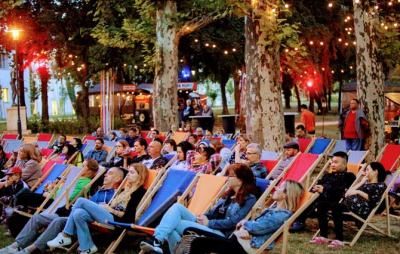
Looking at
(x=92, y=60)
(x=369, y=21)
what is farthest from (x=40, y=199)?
(x=92, y=60)

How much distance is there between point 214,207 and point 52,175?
340 cm

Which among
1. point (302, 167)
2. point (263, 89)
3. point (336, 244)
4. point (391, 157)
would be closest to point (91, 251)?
point (336, 244)

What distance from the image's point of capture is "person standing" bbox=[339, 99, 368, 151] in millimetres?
11977

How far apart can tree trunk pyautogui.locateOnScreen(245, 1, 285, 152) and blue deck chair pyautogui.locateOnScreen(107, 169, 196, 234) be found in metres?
5.11

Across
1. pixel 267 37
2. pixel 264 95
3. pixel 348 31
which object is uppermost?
pixel 348 31

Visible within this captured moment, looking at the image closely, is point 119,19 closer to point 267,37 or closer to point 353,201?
point 267,37

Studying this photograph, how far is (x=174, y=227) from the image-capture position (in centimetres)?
581

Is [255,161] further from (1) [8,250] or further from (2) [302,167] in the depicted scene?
(1) [8,250]

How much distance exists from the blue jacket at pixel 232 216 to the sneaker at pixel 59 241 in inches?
65.8

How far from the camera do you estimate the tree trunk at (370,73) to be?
1240cm

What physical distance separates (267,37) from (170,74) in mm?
6402

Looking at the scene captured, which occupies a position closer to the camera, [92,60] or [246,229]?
[246,229]

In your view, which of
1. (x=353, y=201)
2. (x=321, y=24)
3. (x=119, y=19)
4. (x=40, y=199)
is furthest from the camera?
(x=321, y=24)

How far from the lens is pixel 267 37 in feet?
38.7
